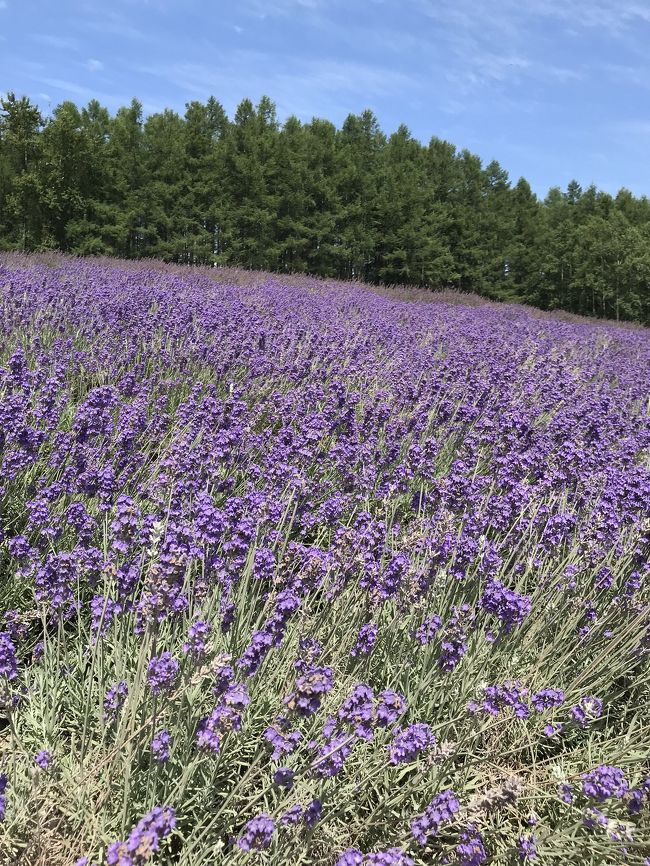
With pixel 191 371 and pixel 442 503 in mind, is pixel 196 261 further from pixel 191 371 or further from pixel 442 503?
pixel 442 503

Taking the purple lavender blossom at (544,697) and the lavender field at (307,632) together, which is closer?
the lavender field at (307,632)

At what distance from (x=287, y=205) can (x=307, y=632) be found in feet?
91.3

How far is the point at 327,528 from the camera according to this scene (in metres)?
3.62

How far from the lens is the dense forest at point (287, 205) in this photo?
80.5 feet

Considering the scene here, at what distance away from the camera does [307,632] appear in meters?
2.44

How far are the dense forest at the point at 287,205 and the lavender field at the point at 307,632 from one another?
18.7 m

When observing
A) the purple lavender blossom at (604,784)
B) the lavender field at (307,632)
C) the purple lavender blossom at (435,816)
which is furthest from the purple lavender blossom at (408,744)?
the purple lavender blossom at (604,784)

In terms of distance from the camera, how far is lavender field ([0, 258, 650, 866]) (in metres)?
1.79

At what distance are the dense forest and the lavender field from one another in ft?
61.2

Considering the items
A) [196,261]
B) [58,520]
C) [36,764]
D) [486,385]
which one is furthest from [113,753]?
[196,261]

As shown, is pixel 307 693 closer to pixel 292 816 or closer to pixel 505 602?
pixel 292 816

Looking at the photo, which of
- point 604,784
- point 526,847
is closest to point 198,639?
point 526,847

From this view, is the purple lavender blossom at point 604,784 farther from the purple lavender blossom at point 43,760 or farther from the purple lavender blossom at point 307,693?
the purple lavender blossom at point 43,760

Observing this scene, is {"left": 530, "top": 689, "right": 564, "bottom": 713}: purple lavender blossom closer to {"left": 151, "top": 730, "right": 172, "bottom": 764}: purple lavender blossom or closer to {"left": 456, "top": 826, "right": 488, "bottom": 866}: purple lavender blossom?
{"left": 456, "top": 826, "right": 488, "bottom": 866}: purple lavender blossom
